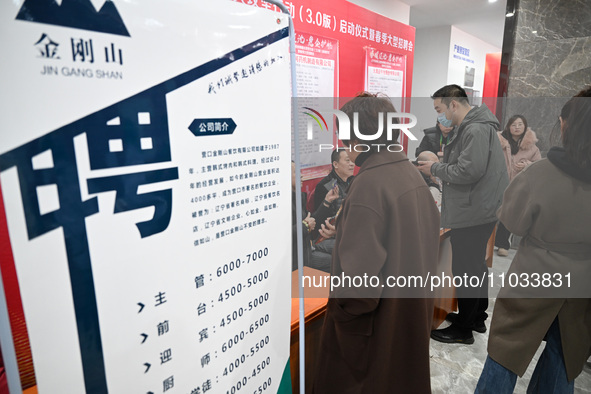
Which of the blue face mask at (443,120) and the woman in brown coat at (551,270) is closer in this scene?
the woman in brown coat at (551,270)

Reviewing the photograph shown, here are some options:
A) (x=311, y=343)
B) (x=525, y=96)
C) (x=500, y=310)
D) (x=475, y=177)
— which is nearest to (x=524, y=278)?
(x=500, y=310)

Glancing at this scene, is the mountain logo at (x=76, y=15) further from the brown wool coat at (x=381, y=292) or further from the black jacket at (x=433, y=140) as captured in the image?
the black jacket at (x=433, y=140)

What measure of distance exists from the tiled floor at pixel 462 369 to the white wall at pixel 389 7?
2.69 metres

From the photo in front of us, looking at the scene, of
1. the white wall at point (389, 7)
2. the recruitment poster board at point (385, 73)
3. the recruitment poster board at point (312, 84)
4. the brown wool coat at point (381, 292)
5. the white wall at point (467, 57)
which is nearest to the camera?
the brown wool coat at point (381, 292)

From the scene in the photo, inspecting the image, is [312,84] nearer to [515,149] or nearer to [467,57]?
[515,149]

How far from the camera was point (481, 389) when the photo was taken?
1.61m

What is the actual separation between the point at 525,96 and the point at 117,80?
359cm

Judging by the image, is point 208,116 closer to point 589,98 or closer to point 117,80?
point 117,80

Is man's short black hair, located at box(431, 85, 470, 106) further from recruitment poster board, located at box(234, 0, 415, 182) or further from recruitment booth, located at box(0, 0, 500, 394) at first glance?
recruitment booth, located at box(0, 0, 500, 394)

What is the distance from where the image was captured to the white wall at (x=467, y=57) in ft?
18.1

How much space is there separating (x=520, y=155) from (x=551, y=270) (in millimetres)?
1140

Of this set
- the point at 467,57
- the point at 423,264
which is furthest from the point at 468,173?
the point at 467,57

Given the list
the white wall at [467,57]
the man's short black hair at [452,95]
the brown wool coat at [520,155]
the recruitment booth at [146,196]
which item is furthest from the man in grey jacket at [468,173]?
the white wall at [467,57]

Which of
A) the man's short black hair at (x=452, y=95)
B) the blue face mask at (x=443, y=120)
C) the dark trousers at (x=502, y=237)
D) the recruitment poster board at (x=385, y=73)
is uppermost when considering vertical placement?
the recruitment poster board at (x=385, y=73)
